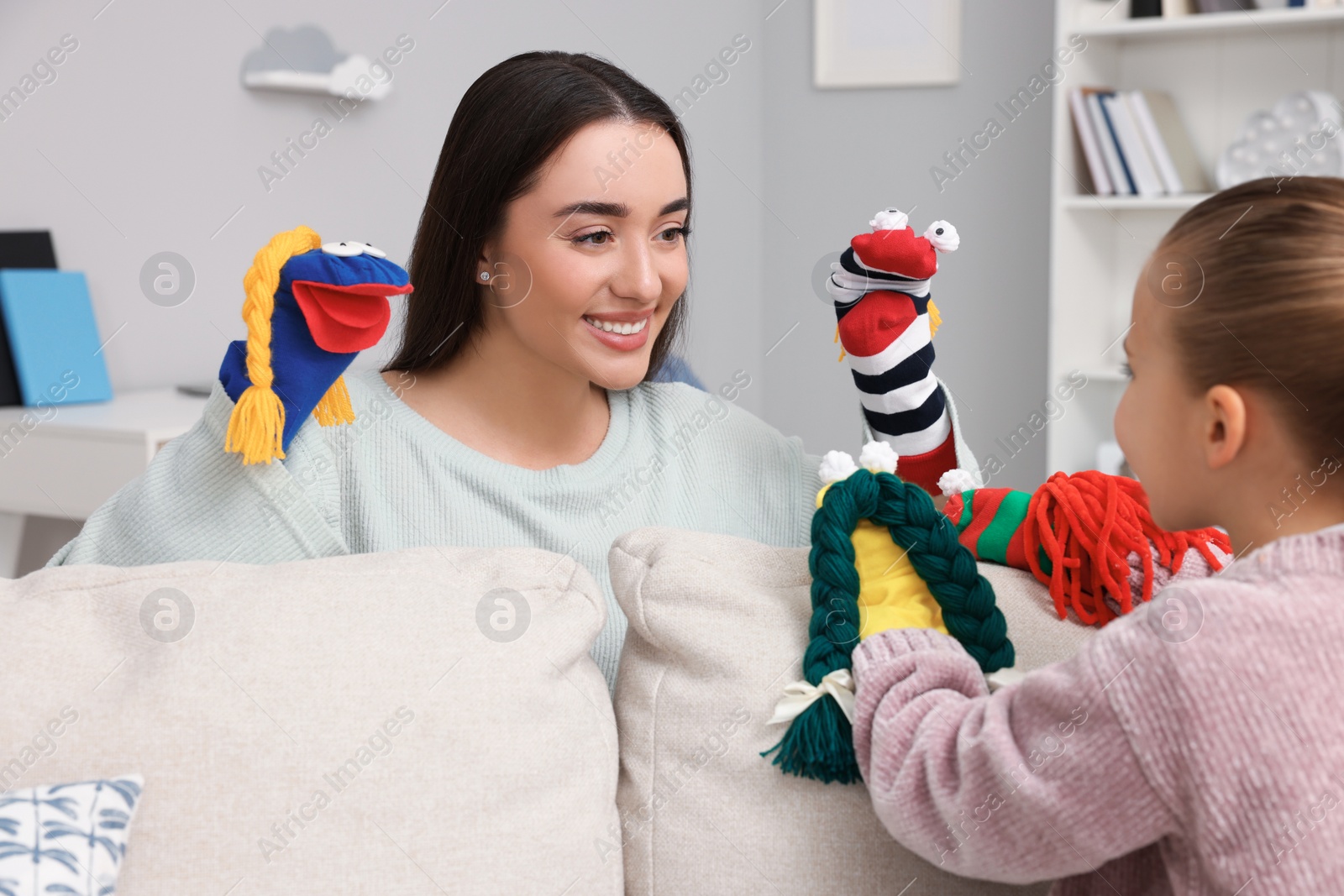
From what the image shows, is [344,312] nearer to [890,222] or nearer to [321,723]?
[321,723]

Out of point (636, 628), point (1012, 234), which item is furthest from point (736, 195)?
point (636, 628)

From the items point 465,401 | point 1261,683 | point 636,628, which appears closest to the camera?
point 1261,683

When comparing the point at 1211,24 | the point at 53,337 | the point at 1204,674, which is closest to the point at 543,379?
the point at 1204,674

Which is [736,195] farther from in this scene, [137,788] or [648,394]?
[137,788]

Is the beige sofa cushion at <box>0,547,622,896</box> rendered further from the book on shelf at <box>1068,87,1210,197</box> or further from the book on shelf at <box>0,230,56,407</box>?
the book on shelf at <box>1068,87,1210,197</box>

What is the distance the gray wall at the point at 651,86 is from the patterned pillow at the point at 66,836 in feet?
5.25

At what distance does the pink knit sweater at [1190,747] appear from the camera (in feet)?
1.98

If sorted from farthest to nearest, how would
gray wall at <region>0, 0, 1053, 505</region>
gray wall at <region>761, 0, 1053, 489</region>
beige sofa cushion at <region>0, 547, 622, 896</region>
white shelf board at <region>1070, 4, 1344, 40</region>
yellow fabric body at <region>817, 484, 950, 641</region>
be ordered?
gray wall at <region>761, 0, 1053, 489</region>
white shelf board at <region>1070, 4, 1344, 40</region>
gray wall at <region>0, 0, 1053, 505</region>
yellow fabric body at <region>817, 484, 950, 641</region>
beige sofa cushion at <region>0, 547, 622, 896</region>

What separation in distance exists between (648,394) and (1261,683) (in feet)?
2.98

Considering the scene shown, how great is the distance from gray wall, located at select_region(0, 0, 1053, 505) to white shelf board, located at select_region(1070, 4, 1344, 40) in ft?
1.11

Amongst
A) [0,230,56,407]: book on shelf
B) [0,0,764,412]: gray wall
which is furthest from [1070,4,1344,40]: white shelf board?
[0,230,56,407]: book on shelf

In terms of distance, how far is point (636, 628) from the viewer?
88cm

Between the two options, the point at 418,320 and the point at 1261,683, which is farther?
the point at 418,320

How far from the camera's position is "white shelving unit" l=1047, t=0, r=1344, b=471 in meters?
2.62
